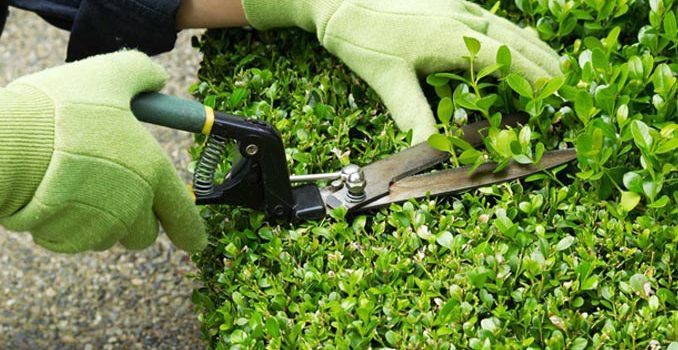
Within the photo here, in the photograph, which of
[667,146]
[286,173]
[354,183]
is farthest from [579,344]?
[286,173]

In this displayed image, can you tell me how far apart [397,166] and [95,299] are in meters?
1.52

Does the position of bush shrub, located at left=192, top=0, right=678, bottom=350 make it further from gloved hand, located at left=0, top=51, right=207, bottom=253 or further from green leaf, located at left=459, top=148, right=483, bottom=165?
gloved hand, located at left=0, top=51, right=207, bottom=253

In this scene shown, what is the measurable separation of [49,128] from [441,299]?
66 centimetres

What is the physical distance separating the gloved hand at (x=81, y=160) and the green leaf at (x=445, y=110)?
48 centimetres

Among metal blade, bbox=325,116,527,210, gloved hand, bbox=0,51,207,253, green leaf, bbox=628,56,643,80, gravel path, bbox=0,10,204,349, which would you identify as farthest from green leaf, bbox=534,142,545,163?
gravel path, bbox=0,10,204,349

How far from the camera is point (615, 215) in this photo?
171 centimetres

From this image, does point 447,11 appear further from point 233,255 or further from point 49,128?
point 49,128

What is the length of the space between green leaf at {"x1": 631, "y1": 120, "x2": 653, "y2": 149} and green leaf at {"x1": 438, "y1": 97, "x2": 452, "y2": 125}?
1.10ft

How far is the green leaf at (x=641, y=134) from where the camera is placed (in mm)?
1685

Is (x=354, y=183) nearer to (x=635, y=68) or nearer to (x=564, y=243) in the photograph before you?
(x=564, y=243)

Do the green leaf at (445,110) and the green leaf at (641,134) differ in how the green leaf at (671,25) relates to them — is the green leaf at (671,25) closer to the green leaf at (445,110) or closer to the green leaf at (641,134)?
the green leaf at (641,134)

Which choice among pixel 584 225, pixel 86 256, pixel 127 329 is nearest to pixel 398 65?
pixel 584 225

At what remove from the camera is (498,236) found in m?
1.72

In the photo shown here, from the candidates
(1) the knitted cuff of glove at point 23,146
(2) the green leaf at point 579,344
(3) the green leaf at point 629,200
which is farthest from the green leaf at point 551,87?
(1) the knitted cuff of glove at point 23,146
